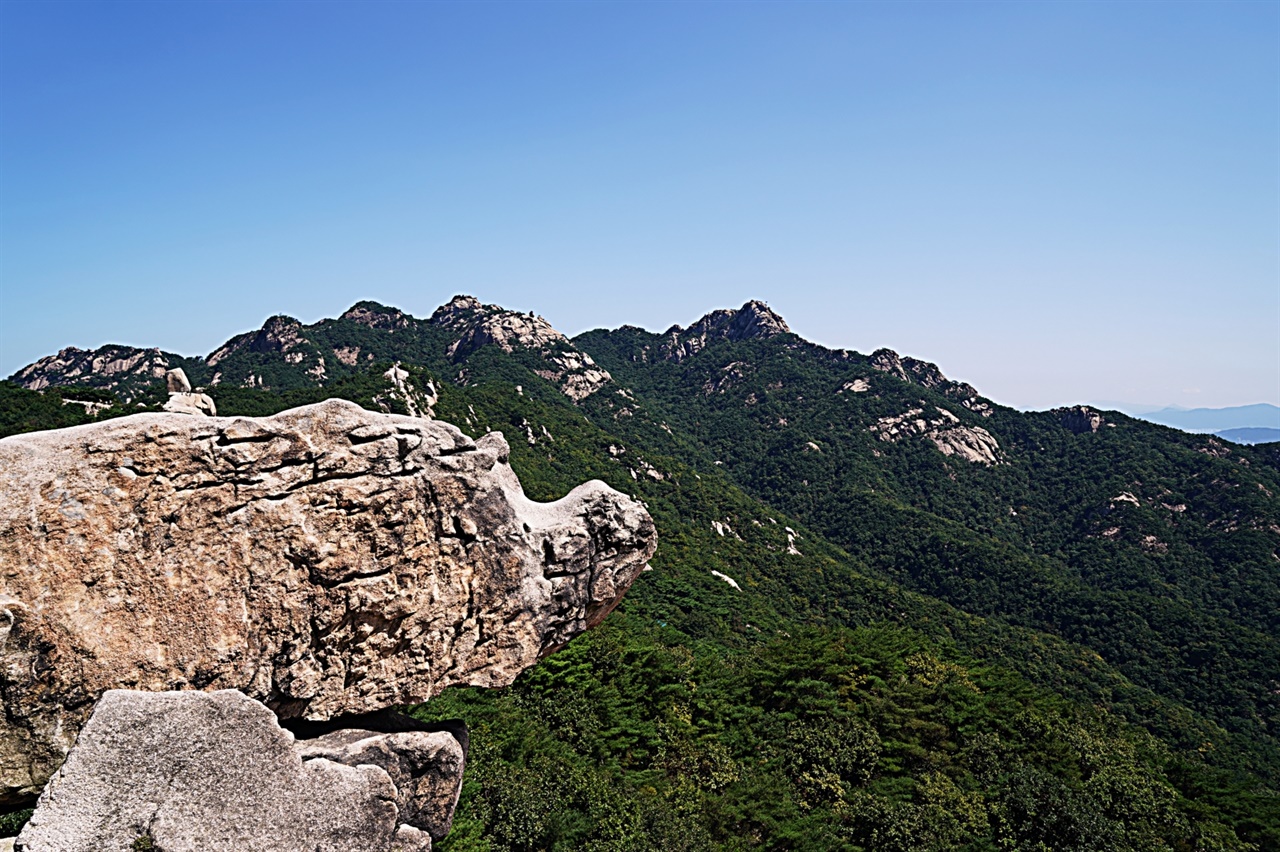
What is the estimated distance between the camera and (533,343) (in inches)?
6196

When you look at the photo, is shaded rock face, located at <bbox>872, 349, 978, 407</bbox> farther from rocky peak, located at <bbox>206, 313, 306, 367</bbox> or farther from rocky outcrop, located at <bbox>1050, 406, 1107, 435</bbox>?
rocky peak, located at <bbox>206, 313, 306, 367</bbox>

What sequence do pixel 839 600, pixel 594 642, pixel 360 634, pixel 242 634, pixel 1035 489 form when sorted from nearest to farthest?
pixel 242 634, pixel 360 634, pixel 594 642, pixel 839 600, pixel 1035 489

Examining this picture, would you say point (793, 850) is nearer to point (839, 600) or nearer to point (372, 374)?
point (839, 600)

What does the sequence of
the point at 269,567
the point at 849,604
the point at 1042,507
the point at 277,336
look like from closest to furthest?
the point at 269,567
the point at 849,604
the point at 1042,507
the point at 277,336

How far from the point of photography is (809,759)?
23031mm

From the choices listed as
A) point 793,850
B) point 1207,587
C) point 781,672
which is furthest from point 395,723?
point 1207,587

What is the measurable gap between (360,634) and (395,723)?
193 cm

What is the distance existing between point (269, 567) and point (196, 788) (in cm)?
287

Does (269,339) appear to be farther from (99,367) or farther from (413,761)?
(413,761)

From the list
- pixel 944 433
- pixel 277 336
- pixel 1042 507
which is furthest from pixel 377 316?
pixel 1042 507

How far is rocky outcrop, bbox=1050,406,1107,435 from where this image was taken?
148000 millimetres

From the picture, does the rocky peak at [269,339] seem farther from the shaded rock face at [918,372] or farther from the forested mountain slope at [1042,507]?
the shaded rock face at [918,372]

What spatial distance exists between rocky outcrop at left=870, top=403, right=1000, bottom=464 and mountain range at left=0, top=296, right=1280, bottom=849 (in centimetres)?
74

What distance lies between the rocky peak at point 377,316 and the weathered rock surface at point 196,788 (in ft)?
568
